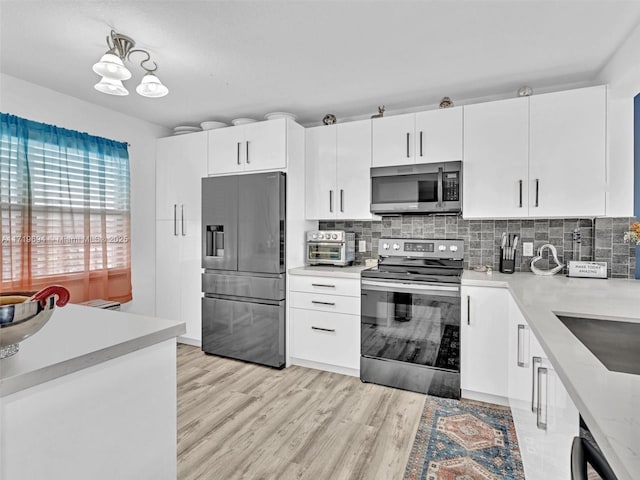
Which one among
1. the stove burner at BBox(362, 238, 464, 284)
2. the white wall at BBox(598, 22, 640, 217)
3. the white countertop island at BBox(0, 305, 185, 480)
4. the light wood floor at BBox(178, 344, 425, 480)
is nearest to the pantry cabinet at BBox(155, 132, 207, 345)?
the light wood floor at BBox(178, 344, 425, 480)

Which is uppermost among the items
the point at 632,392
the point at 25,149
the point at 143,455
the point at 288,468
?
the point at 25,149

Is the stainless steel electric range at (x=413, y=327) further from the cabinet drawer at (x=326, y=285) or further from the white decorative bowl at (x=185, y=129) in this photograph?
the white decorative bowl at (x=185, y=129)

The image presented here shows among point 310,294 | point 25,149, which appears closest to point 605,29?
point 310,294

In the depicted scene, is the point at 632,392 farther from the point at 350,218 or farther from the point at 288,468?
the point at 350,218

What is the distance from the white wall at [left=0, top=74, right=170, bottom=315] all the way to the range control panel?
8.25 feet

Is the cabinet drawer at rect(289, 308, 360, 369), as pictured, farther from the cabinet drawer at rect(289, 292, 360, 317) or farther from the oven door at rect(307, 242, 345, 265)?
the oven door at rect(307, 242, 345, 265)

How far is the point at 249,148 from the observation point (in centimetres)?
328

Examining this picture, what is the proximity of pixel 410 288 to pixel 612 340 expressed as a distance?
1363 millimetres

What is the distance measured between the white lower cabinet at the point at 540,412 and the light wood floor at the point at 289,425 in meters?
0.67

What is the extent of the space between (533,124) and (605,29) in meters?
0.67

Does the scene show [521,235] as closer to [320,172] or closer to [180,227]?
[320,172]

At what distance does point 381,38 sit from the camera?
2.12 metres

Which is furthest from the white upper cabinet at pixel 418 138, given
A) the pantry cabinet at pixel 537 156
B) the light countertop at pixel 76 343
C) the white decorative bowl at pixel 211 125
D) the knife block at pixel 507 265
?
the light countertop at pixel 76 343

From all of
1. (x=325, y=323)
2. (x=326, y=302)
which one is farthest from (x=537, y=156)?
(x=325, y=323)
